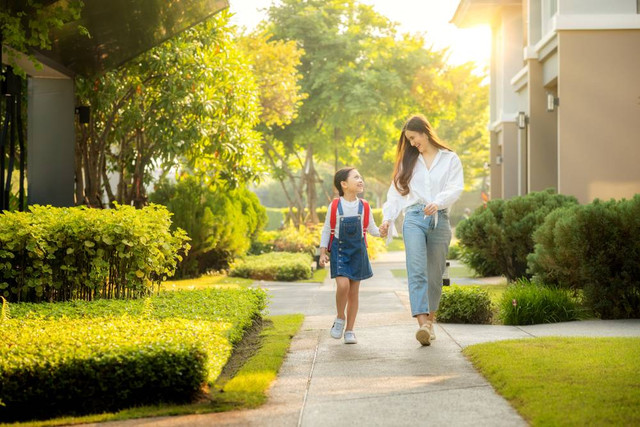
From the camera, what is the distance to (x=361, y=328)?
30.7 ft

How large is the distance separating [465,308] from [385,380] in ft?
11.4

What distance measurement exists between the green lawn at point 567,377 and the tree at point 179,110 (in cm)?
877

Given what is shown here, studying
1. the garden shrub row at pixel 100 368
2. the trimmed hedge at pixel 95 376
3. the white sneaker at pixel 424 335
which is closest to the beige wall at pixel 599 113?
the white sneaker at pixel 424 335

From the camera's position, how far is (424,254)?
788 centimetres

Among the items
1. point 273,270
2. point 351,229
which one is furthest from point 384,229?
point 273,270

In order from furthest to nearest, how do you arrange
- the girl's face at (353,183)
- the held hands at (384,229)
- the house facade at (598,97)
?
the house facade at (598,97), the girl's face at (353,183), the held hands at (384,229)

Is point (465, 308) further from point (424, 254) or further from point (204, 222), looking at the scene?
point (204, 222)

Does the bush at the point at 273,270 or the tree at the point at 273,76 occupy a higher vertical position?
the tree at the point at 273,76

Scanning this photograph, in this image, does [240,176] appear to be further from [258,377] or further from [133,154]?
[258,377]

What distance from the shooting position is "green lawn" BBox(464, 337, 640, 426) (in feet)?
16.4

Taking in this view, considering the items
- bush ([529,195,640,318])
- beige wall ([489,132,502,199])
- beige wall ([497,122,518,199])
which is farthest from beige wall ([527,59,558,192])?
bush ([529,195,640,318])

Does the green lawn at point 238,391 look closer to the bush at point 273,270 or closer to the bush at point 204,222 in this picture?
the bush at point 204,222

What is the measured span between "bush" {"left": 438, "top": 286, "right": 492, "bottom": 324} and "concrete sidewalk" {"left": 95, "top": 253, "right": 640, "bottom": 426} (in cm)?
38

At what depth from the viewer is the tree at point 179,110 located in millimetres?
14758
